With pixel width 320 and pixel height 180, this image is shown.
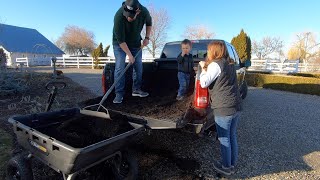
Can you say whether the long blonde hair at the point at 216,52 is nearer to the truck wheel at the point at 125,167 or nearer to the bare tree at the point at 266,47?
the truck wheel at the point at 125,167

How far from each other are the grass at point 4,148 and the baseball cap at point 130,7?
2692mm

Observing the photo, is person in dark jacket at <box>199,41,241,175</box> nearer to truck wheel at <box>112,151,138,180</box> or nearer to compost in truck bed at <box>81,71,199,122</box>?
compost in truck bed at <box>81,71,199,122</box>

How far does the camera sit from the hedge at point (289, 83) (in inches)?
496

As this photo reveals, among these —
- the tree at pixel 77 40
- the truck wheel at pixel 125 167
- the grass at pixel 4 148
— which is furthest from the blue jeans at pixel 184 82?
the tree at pixel 77 40

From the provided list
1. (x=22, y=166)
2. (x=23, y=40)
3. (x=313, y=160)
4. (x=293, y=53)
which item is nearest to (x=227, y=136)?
(x=313, y=160)

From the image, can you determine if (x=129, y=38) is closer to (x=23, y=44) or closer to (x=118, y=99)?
(x=118, y=99)

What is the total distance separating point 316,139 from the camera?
17.1 feet

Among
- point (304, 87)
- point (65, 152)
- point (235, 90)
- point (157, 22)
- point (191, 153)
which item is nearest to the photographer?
point (65, 152)

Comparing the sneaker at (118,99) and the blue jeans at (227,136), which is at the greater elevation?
the sneaker at (118,99)

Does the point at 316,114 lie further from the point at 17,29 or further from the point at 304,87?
→ the point at 17,29

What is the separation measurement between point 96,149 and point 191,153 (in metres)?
2.29

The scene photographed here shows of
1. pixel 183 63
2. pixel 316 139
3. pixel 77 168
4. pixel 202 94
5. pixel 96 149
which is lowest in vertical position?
pixel 316 139

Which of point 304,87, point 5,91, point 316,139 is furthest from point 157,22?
point 316,139

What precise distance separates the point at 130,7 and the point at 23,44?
48433 mm
